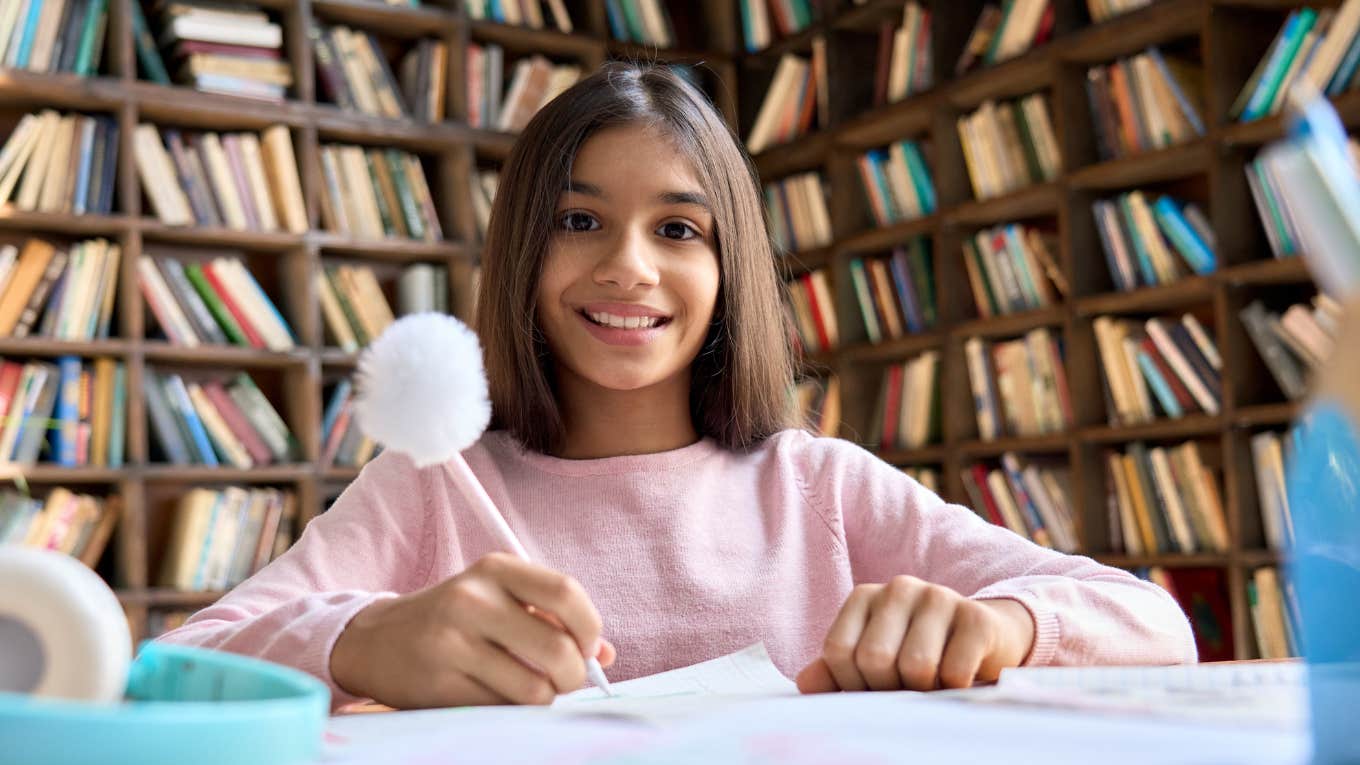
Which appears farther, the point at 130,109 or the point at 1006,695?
the point at 130,109

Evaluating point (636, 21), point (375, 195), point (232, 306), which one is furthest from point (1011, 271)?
point (232, 306)

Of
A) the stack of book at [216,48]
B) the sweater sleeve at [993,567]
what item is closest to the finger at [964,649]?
the sweater sleeve at [993,567]

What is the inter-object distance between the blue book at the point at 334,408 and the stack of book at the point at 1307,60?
7.19 ft

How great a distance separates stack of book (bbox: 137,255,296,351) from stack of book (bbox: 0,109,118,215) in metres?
0.20

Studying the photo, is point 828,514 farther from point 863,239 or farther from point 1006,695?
point 863,239

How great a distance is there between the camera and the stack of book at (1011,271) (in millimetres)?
3137

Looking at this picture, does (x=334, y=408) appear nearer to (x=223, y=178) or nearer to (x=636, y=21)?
(x=223, y=178)

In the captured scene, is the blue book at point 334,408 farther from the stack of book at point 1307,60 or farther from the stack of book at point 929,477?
the stack of book at point 1307,60

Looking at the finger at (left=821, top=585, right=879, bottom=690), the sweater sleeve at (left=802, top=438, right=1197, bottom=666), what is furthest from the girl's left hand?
the sweater sleeve at (left=802, top=438, right=1197, bottom=666)

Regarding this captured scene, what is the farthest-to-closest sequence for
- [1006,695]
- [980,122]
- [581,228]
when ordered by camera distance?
[980,122] < [581,228] < [1006,695]

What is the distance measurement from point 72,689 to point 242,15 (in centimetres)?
312

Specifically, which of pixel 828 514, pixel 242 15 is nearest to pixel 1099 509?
pixel 828 514

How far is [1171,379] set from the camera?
284 cm

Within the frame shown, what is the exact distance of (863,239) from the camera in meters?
3.54
